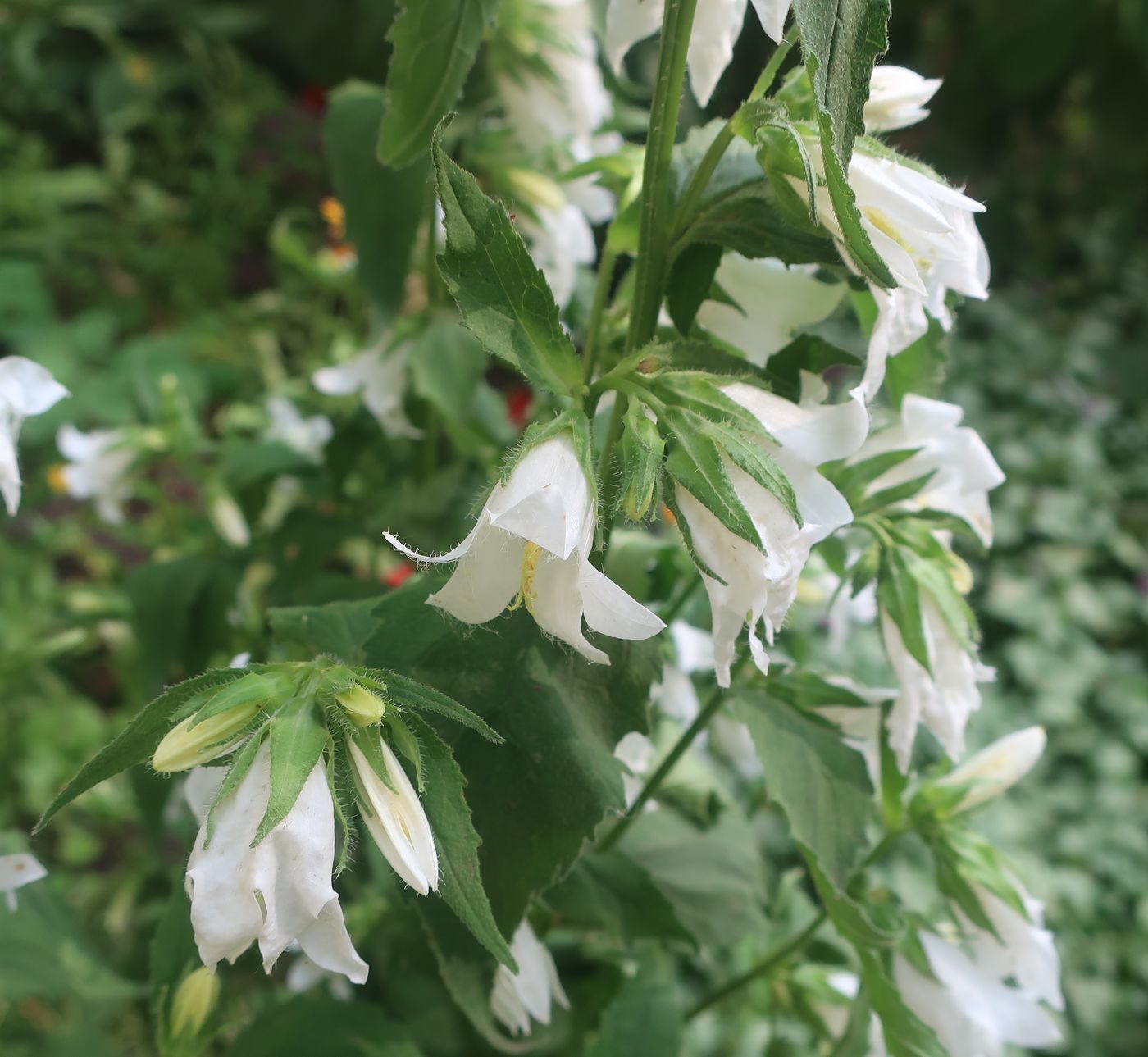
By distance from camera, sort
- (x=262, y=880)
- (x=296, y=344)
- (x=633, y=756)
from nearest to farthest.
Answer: (x=262, y=880) < (x=633, y=756) < (x=296, y=344)

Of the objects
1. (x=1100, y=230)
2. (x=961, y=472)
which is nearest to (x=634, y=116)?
(x=961, y=472)

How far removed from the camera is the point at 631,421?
0.35 metres

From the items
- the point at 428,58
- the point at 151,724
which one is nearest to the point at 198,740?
the point at 151,724

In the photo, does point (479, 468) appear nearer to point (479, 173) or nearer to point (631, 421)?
point (479, 173)

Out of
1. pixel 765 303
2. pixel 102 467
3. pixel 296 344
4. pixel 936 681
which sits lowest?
pixel 296 344

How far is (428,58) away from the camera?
0.44 m

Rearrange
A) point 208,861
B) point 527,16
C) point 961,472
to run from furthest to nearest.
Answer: point 527,16
point 961,472
point 208,861

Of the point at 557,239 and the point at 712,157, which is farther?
the point at 557,239

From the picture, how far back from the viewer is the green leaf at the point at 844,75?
1.03 ft

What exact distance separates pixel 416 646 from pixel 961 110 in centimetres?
238

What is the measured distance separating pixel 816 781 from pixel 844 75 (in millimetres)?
309

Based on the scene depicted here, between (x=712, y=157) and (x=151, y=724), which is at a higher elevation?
(x=712, y=157)

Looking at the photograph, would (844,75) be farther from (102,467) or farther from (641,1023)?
(102,467)

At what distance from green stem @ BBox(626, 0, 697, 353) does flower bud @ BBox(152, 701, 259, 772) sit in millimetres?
206
